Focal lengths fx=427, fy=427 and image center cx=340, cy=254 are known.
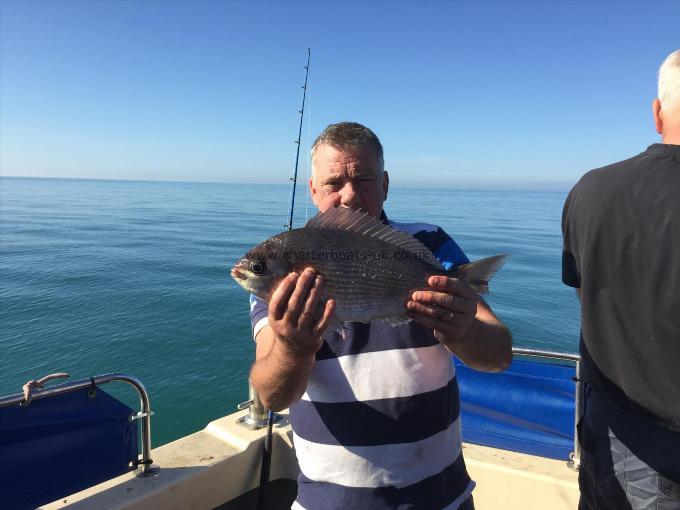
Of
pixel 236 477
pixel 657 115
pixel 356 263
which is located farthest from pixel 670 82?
pixel 236 477

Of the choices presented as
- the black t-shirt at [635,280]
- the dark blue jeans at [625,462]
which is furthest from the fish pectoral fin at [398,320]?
the dark blue jeans at [625,462]

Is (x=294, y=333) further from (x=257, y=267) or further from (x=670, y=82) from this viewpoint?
(x=670, y=82)

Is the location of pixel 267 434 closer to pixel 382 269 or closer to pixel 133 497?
pixel 133 497

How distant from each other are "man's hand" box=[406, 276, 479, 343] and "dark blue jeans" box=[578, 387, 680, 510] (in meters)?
1.05

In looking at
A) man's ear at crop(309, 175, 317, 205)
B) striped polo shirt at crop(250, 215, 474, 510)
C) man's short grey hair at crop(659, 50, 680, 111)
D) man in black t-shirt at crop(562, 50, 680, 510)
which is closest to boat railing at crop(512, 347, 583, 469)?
man in black t-shirt at crop(562, 50, 680, 510)

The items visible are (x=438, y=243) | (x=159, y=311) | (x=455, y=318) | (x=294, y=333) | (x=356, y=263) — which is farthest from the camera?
(x=159, y=311)

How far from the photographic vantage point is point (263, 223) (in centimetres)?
3503

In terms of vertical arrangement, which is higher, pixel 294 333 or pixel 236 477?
pixel 294 333

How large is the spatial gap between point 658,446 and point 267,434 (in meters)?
3.12

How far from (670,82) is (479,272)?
1487 millimetres

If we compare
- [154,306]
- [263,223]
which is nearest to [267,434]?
[154,306]

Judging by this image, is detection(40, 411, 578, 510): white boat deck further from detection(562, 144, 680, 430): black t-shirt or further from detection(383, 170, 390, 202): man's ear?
detection(383, 170, 390, 202): man's ear

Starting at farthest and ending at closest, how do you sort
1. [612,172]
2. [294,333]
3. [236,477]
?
[236,477], [612,172], [294,333]

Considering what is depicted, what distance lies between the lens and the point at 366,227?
7.64 ft
